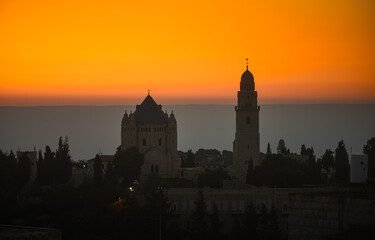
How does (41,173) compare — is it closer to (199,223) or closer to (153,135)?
(199,223)

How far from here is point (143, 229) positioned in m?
40.9

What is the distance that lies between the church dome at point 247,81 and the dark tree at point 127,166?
8.45m

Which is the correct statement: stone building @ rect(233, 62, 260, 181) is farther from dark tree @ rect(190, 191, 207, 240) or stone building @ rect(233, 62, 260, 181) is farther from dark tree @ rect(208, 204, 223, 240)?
dark tree @ rect(190, 191, 207, 240)

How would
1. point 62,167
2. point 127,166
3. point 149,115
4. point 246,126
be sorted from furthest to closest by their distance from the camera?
point 149,115
point 246,126
point 127,166
point 62,167

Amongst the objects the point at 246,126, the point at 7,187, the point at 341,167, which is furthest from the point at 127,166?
the point at 341,167

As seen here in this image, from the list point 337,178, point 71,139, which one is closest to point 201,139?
point 71,139

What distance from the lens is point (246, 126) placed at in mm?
64500

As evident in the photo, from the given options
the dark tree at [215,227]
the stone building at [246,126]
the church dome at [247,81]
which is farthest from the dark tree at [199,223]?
the church dome at [247,81]

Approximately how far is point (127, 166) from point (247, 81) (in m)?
10.7

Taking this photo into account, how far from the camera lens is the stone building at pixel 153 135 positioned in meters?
63.9

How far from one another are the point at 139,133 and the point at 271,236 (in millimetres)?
25533

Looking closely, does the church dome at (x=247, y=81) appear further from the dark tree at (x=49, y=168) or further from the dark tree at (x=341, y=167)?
the dark tree at (x=49, y=168)

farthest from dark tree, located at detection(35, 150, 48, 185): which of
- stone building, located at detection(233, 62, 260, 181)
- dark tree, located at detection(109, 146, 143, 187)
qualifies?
stone building, located at detection(233, 62, 260, 181)

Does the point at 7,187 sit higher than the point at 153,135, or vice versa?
the point at 153,135
